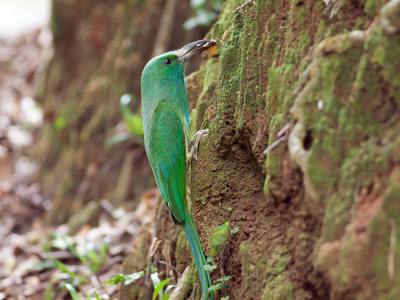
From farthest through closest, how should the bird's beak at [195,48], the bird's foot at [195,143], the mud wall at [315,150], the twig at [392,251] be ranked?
the bird's beak at [195,48], the bird's foot at [195,143], the mud wall at [315,150], the twig at [392,251]

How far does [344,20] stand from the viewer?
1.92m

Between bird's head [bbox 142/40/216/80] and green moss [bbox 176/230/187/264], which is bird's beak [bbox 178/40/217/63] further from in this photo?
green moss [bbox 176/230/187/264]

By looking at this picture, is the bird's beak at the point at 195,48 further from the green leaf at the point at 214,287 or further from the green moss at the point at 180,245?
the green leaf at the point at 214,287

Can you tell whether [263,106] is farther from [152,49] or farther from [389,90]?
[152,49]

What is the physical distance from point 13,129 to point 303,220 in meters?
8.47

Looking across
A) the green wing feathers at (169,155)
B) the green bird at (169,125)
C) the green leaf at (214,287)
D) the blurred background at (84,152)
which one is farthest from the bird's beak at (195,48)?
the green leaf at (214,287)

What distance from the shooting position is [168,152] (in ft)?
10.9

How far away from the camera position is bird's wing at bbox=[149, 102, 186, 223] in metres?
3.23

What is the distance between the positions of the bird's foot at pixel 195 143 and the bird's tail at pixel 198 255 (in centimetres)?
44

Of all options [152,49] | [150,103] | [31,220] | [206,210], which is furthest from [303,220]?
[31,220]

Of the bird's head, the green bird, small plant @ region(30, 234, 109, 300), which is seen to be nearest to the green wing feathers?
the green bird

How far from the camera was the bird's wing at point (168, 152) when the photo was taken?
3232mm

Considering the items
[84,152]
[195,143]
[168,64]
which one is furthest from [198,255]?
[84,152]

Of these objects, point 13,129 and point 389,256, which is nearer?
point 389,256
